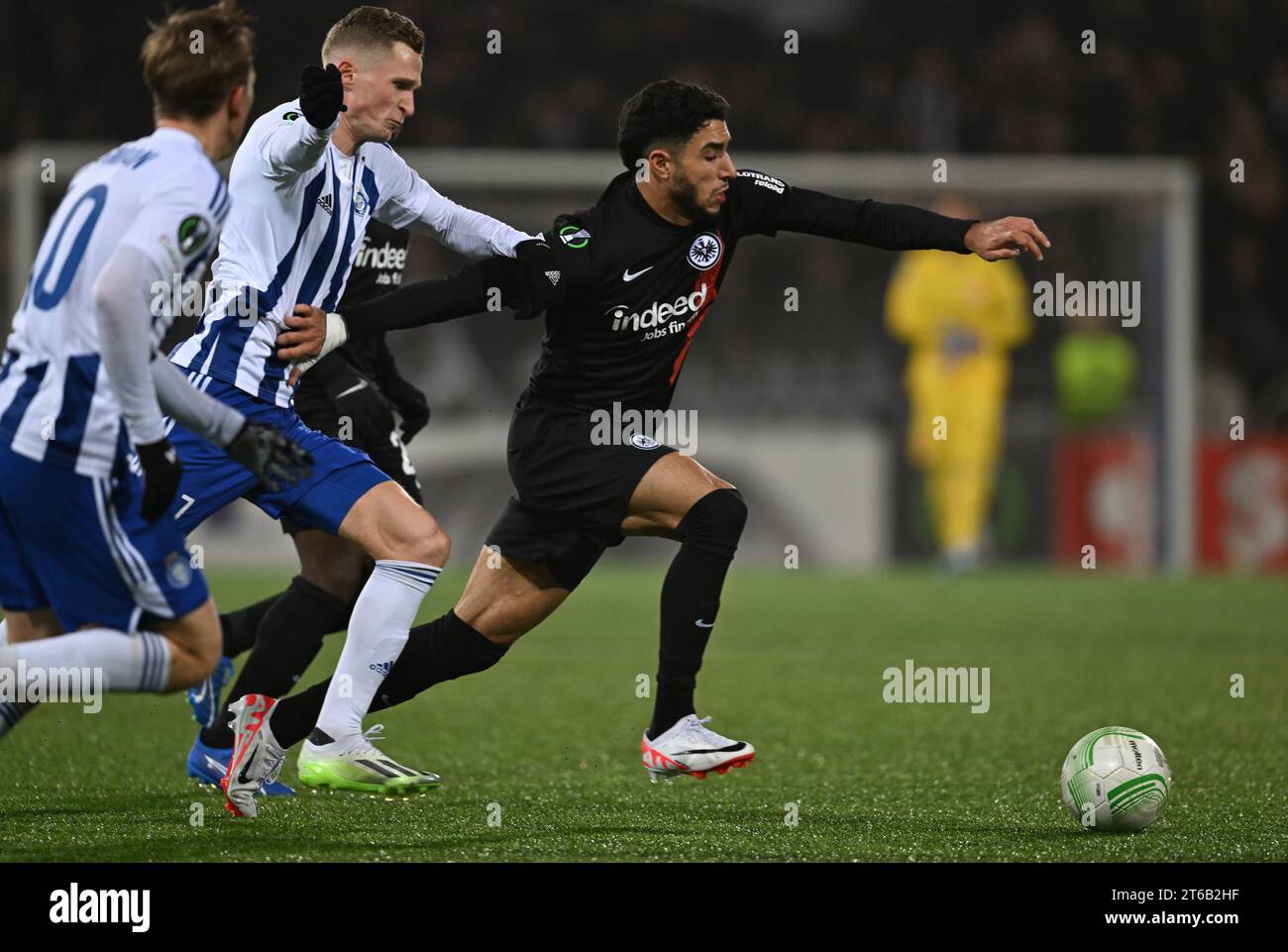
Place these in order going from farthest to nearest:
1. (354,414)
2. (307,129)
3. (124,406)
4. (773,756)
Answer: (773,756) → (354,414) → (307,129) → (124,406)

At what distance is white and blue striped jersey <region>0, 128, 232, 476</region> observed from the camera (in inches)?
143

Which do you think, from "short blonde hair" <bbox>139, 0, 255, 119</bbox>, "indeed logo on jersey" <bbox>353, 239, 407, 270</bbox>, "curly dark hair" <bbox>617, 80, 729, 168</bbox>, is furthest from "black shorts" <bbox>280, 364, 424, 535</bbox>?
"short blonde hair" <bbox>139, 0, 255, 119</bbox>

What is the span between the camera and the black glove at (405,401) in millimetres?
5918

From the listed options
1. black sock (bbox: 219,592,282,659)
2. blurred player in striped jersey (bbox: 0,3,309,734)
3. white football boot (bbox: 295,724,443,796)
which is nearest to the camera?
blurred player in striped jersey (bbox: 0,3,309,734)

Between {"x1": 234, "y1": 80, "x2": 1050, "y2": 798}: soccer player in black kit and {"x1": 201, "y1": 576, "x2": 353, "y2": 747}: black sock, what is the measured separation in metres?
0.22

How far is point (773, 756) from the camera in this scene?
603 cm

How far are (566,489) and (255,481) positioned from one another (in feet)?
2.92

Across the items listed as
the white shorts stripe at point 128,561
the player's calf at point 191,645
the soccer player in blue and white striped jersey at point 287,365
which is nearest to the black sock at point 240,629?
the soccer player in blue and white striped jersey at point 287,365

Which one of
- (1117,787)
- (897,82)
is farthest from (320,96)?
(897,82)

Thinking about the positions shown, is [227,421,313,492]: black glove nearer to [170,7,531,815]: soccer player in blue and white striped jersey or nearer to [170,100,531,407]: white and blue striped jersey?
[170,7,531,815]: soccer player in blue and white striped jersey

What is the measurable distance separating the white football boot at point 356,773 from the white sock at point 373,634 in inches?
2.3

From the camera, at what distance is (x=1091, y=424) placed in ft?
51.8

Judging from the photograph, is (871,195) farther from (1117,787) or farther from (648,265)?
(1117,787)

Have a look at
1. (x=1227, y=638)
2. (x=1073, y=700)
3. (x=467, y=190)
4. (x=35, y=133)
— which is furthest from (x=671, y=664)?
(x=35, y=133)
